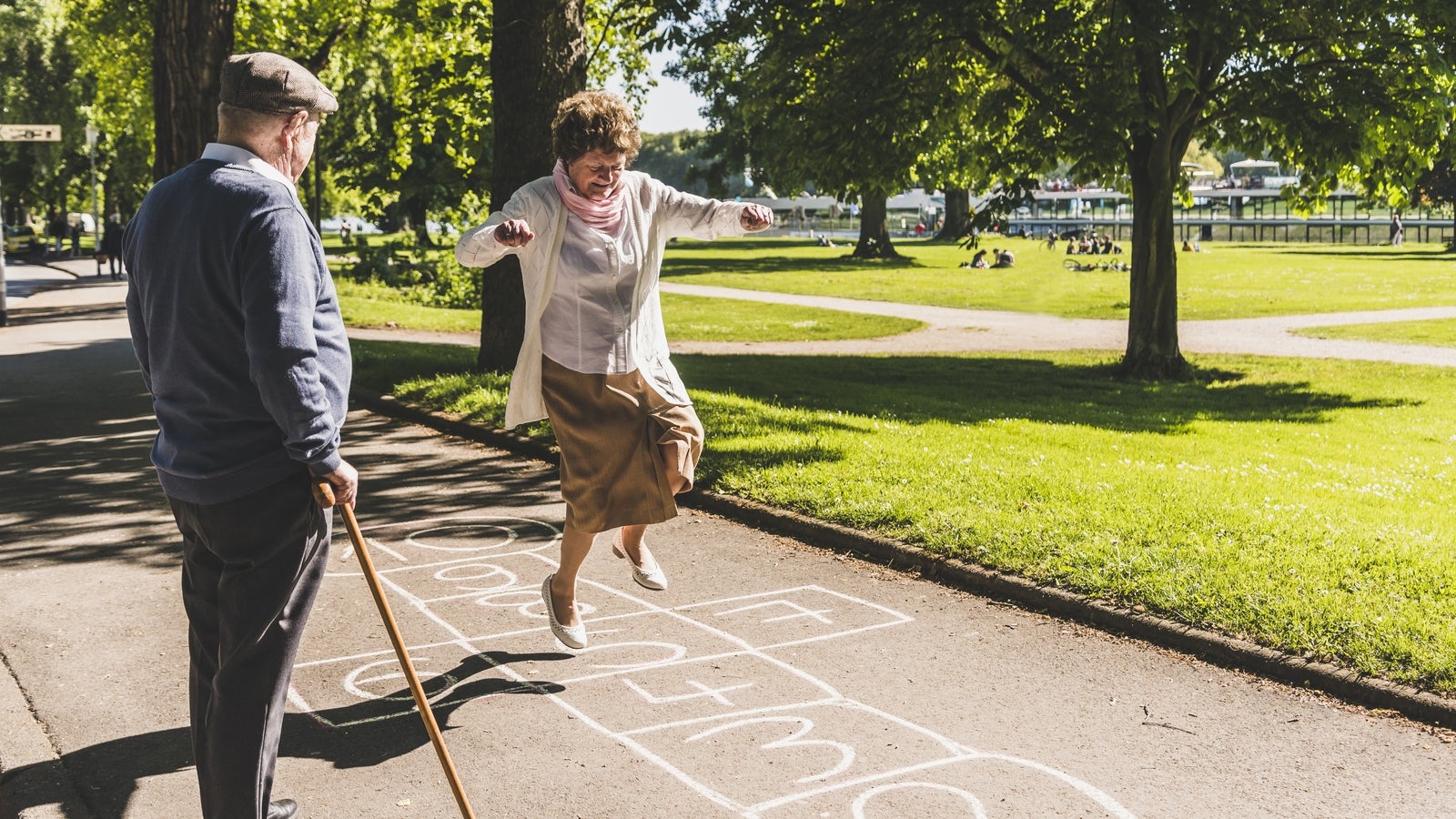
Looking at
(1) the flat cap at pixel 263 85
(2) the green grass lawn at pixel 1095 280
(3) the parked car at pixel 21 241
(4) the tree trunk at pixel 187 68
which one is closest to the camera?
(1) the flat cap at pixel 263 85

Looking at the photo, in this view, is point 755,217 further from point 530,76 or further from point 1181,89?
point 1181,89

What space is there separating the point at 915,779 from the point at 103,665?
131 inches

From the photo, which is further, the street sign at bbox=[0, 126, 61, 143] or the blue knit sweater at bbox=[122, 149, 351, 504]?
the street sign at bbox=[0, 126, 61, 143]

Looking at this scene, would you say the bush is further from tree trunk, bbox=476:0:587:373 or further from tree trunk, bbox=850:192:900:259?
tree trunk, bbox=850:192:900:259

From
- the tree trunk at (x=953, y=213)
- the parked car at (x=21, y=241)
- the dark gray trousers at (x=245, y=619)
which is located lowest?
the dark gray trousers at (x=245, y=619)

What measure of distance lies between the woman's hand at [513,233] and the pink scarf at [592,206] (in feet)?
0.92

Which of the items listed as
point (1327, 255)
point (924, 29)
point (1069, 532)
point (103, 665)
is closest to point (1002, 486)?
point (1069, 532)

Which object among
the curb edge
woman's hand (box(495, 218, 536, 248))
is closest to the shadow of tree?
the curb edge

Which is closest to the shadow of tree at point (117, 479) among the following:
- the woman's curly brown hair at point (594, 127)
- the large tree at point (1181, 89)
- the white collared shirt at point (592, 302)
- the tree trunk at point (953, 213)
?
the white collared shirt at point (592, 302)

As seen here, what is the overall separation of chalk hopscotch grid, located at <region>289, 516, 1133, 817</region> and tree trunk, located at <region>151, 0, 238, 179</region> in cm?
788

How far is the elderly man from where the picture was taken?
325 centimetres

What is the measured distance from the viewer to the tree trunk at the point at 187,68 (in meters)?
13.4

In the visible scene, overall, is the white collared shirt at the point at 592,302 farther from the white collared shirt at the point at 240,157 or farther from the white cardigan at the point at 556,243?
the white collared shirt at the point at 240,157

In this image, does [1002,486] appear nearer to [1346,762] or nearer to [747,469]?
[747,469]
